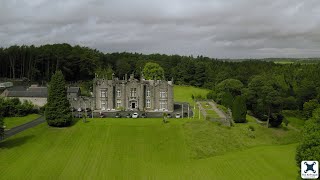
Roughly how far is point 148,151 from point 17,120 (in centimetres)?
2840

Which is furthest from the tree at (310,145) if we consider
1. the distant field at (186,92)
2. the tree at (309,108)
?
the distant field at (186,92)

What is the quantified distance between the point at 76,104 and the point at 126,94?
33.0 feet

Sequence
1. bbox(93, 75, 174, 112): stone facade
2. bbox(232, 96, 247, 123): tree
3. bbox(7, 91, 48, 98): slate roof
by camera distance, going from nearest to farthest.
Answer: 1. bbox(232, 96, 247, 123): tree
2. bbox(93, 75, 174, 112): stone facade
3. bbox(7, 91, 48, 98): slate roof

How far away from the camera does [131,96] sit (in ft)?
255

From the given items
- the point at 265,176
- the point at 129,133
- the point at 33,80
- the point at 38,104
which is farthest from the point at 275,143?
the point at 33,80

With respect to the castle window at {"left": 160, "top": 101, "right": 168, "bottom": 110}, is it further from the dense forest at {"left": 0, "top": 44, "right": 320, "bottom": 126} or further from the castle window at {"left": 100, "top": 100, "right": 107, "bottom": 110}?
the dense forest at {"left": 0, "top": 44, "right": 320, "bottom": 126}

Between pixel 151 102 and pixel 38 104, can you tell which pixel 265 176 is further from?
pixel 38 104

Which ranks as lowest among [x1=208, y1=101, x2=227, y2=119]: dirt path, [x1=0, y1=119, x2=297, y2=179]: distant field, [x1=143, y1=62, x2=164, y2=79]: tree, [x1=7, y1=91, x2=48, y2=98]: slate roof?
[x1=0, y1=119, x2=297, y2=179]: distant field

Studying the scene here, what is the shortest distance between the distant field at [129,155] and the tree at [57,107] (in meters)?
1.27

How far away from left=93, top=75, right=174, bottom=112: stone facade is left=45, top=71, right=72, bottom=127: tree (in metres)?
15.5

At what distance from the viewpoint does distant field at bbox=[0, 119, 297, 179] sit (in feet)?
146

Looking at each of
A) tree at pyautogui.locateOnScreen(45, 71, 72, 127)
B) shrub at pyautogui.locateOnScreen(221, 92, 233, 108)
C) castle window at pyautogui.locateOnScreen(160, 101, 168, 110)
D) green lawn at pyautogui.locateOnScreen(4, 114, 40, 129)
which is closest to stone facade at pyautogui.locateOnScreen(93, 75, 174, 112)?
castle window at pyautogui.locateOnScreen(160, 101, 168, 110)

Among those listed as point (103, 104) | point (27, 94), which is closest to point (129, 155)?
point (103, 104)

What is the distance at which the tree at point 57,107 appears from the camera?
60531 millimetres
